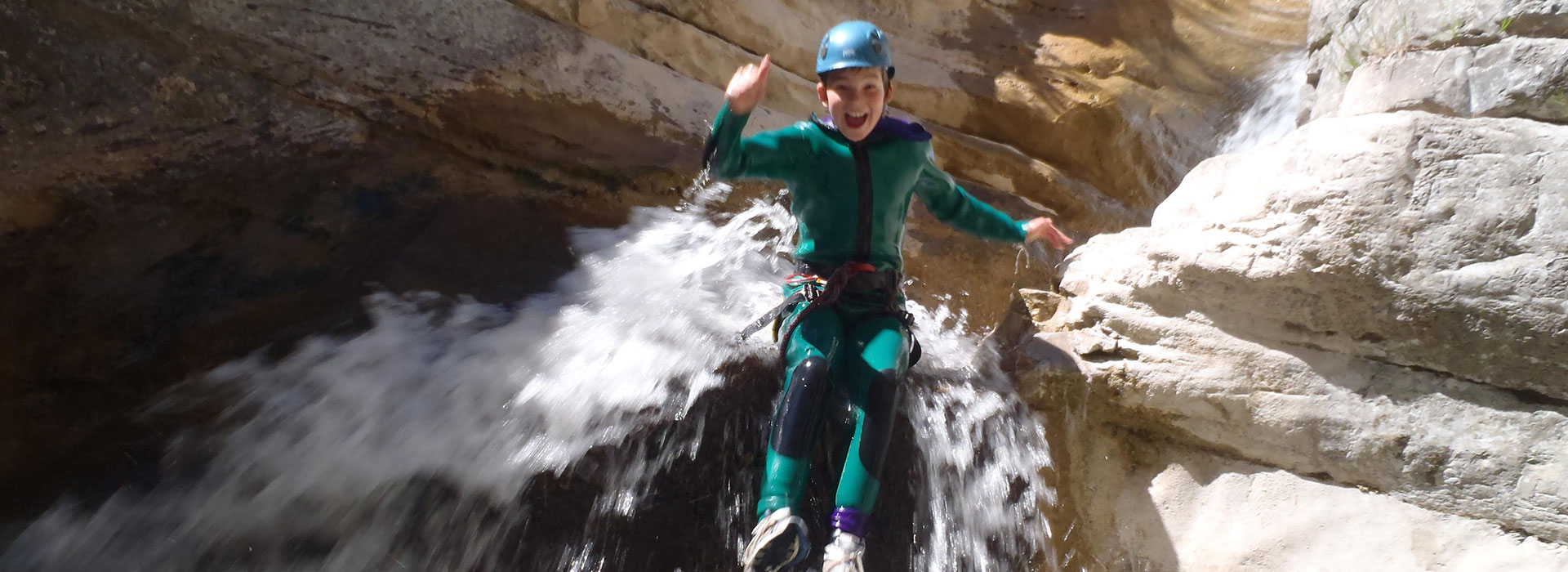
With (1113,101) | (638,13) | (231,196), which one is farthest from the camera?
(1113,101)

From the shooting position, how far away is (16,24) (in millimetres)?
2357

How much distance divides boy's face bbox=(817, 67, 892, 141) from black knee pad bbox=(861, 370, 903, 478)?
2.24 ft

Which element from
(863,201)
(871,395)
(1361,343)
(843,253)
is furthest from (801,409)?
(1361,343)

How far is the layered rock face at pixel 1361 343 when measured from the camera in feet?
6.11

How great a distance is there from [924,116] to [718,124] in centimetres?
277

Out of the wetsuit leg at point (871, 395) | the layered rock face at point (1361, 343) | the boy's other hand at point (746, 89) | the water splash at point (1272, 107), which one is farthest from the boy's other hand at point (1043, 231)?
the water splash at point (1272, 107)

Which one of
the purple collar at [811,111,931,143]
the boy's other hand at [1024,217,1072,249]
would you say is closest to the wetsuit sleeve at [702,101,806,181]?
the purple collar at [811,111,931,143]

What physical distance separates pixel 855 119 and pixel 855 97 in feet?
0.20

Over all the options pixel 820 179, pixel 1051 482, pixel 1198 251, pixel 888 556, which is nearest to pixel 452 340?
pixel 820 179

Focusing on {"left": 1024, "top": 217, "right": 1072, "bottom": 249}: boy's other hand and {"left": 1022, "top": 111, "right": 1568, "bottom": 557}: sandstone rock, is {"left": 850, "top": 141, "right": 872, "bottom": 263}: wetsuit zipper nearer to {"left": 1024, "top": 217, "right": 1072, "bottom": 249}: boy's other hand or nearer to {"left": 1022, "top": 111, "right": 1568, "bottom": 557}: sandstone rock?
{"left": 1024, "top": 217, "right": 1072, "bottom": 249}: boy's other hand

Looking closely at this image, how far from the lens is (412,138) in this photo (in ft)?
10.4

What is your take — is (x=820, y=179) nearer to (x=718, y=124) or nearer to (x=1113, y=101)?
(x=718, y=124)

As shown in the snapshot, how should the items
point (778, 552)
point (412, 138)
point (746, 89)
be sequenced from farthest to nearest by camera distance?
point (412, 138)
point (746, 89)
point (778, 552)

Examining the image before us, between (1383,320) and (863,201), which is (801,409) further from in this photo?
(1383,320)
